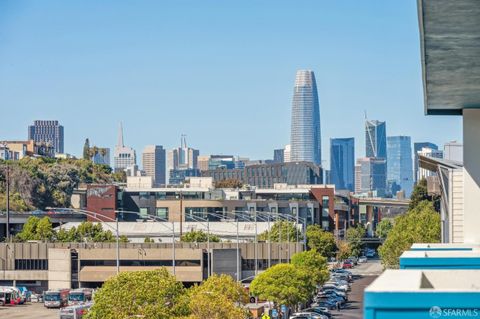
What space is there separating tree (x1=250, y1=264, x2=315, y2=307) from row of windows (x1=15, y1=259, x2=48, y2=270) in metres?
28.0

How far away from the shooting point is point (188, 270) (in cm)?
9100

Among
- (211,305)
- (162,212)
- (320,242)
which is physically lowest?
(320,242)

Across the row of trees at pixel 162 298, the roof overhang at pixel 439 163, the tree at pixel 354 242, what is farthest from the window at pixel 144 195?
the roof overhang at pixel 439 163

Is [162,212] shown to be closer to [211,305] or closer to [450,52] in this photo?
[211,305]

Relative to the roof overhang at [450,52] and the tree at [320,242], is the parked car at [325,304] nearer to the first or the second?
the tree at [320,242]

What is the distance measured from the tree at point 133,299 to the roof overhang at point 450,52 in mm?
29233

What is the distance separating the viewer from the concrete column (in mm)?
22016

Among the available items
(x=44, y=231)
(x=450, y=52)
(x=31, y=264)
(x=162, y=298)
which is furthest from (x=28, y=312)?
(x=450, y=52)

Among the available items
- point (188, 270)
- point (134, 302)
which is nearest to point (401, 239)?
point (188, 270)

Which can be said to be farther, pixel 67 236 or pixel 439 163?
pixel 67 236

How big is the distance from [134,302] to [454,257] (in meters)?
35.7

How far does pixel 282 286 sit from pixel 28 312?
1797 centimetres

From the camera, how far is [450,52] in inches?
543

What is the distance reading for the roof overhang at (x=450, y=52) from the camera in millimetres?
10797
